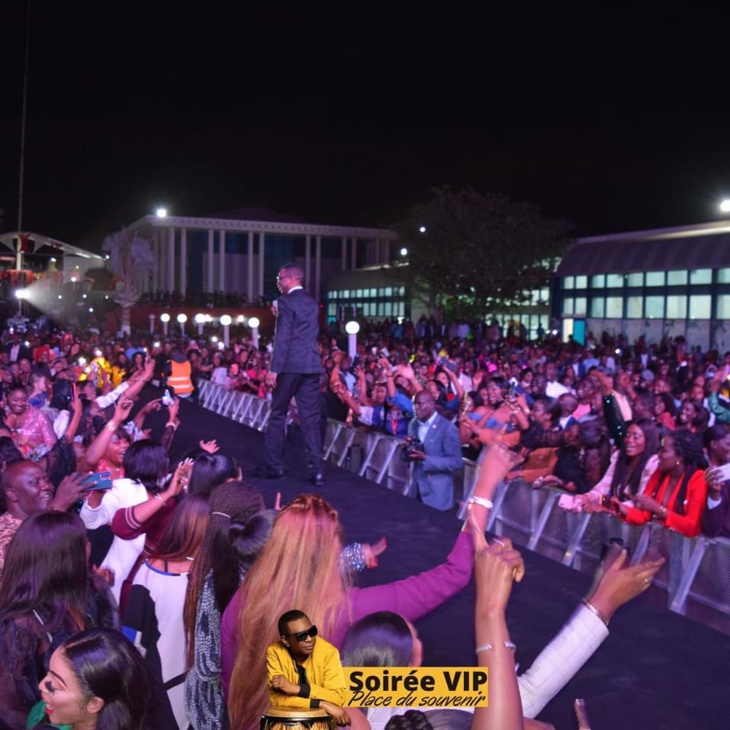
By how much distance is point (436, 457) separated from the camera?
24.9ft

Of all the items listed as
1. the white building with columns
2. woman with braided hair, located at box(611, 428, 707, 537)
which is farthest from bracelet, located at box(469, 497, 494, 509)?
the white building with columns

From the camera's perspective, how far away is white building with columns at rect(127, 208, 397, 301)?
58.2 m

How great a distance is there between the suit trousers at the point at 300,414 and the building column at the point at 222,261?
5184 cm

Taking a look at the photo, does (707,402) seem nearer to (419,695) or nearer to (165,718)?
(165,718)

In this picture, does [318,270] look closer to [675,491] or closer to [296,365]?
[296,365]

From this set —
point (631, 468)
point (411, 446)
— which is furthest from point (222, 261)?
point (631, 468)

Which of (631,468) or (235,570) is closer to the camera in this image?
(235,570)

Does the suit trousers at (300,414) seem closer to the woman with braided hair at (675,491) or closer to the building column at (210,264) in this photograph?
the woman with braided hair at (675,491)

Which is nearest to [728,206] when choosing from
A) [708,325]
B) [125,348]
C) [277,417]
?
[708,325]

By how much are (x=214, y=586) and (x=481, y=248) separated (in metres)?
37.3

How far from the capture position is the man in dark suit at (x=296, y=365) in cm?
709

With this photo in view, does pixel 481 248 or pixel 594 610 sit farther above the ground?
pixel 481 248

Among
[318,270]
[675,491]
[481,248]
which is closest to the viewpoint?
[675,491]
